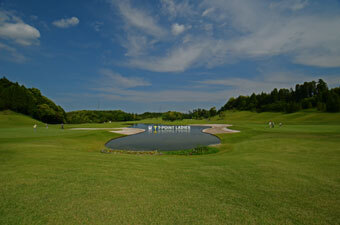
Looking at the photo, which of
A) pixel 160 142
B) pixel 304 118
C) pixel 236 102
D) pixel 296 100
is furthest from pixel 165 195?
pixel 236 102

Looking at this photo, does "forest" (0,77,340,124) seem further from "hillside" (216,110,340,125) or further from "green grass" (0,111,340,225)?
"green grass" (0,111,340,225)

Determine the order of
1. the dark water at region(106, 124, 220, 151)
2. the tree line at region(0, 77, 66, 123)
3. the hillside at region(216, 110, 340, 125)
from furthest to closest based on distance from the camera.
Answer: the tree line at region(0, 77, 66, 123) → the hillside at region(216, 110, 340, 125) → the dark water at region(106, 124, 220, 151)

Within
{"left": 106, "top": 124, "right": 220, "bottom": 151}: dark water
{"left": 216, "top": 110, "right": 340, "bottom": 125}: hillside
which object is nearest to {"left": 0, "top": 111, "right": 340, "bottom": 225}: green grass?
{"left": 106, "top": 124, "right": 220, "bottom": 151}: dark water

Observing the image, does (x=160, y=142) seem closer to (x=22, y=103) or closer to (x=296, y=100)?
(x=22, y=103)

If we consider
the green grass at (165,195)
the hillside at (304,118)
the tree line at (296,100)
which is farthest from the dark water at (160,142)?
the tree line at (296,100)

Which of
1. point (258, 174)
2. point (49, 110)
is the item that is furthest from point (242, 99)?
point (258, 174)

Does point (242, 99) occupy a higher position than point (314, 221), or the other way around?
point (242, 99)

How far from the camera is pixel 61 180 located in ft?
24.5

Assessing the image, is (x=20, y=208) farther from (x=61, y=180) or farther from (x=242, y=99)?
(x=242, y=99)

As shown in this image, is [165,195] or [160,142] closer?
[165,195]

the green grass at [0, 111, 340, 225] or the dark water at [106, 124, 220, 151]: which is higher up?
the green grass at [0, 111, 340, 225]

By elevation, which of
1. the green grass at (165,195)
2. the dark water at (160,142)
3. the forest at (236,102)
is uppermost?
the forest at (236,102)

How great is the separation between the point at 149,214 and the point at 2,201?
5.04m

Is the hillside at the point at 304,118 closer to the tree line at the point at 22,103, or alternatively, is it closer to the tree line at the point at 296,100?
the tree line at the point at 296,100
